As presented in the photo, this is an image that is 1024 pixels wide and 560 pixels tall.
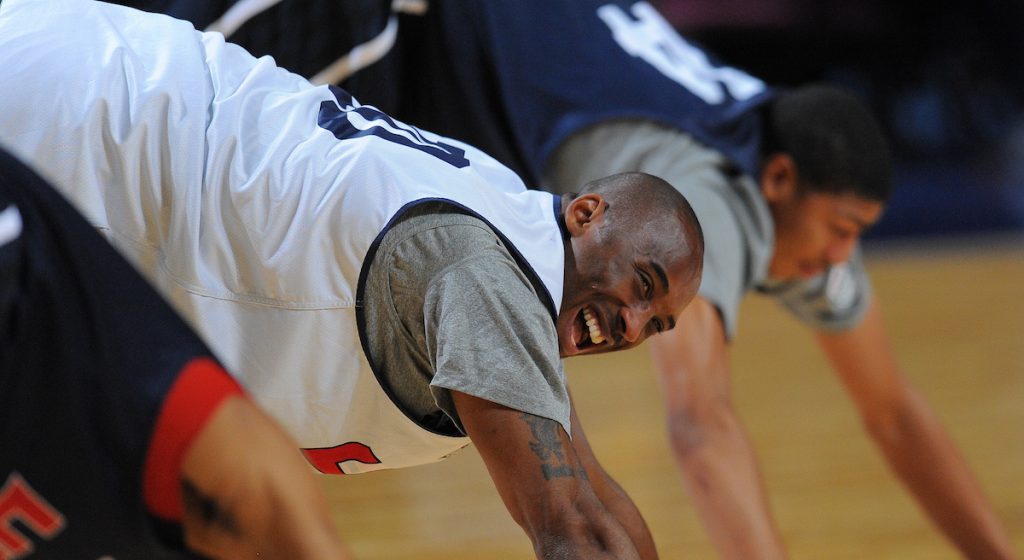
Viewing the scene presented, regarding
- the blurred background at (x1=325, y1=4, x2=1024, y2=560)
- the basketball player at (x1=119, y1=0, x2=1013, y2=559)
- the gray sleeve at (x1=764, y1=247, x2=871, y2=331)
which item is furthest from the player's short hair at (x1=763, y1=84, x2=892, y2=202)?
the blurred background at (x1=325, y1=4, x2=1024, y2=560)

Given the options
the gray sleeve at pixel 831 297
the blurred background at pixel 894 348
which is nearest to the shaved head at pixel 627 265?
the gray sleeve at pixel 831 297

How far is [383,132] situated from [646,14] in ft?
3.99

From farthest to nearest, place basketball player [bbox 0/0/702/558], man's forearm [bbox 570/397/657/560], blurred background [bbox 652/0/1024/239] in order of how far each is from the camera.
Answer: blurred background [bbox 652/0/1024/239], man's forearm [bbox 570/397/657/560], basketball player [bbox 0/0/702/558]

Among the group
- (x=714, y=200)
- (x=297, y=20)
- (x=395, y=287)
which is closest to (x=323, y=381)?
(x=395, y=287)

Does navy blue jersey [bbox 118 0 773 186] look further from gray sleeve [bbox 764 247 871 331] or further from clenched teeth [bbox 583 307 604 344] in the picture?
clenched teeth [bbox 583 307 604 344]

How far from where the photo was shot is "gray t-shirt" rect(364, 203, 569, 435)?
1.20 m

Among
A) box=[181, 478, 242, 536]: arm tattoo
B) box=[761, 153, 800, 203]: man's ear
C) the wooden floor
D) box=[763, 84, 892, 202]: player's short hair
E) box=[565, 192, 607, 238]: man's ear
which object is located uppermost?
box=[181, 478, 242, 536]: arm tattoo

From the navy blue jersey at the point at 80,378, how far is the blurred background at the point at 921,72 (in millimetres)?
6752

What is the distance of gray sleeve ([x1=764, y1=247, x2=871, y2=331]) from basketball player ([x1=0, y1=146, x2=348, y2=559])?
173 cm

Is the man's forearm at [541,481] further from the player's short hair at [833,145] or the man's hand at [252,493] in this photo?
the player's short hair at [833,145]

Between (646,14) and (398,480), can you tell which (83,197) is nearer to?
(646,14)

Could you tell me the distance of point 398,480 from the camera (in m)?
3.31

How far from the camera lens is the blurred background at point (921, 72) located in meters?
7.57

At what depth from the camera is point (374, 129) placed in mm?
1453
